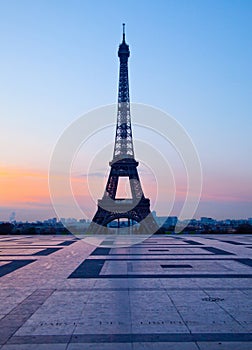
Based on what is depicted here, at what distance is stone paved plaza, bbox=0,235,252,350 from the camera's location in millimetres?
5848

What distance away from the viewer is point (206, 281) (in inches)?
428

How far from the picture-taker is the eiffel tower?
155ft

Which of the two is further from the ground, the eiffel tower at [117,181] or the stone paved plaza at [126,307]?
the eiffel tower at [117,181]

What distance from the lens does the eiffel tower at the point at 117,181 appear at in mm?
47312

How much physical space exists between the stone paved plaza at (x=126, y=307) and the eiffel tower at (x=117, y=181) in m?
33.0

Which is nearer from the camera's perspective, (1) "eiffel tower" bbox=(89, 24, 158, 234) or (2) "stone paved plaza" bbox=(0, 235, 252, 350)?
(2) "stone paved plaza" bbox=(0, 235, 252, 350)

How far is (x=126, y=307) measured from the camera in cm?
782

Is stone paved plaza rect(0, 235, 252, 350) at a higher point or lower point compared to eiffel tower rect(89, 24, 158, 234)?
lower

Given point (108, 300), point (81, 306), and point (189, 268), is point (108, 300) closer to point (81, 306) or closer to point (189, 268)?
point (81, 306)

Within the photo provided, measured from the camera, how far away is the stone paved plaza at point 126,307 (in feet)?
A: 19.2

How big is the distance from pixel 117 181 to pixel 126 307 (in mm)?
43423

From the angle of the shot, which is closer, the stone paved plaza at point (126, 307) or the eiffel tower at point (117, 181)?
the stone paved plaza at point (126, 307)

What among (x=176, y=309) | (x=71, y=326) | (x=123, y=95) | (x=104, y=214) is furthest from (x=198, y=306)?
(x=123, y=95)

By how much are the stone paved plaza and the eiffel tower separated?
108 ft
